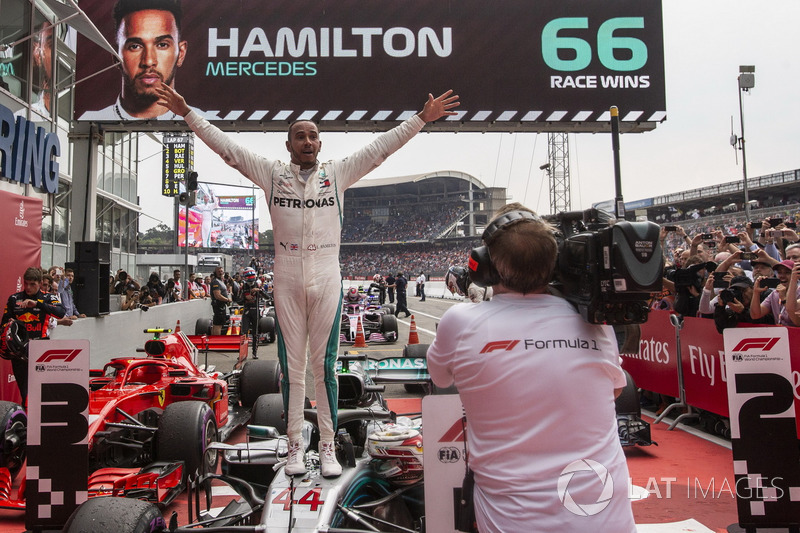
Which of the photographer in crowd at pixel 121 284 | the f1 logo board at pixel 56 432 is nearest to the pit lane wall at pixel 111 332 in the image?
the photographer in crowd at pixel 121 284

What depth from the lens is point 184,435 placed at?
4418 mm

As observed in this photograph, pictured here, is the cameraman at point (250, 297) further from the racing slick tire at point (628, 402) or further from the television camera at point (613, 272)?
the television camera at point (613, 272)

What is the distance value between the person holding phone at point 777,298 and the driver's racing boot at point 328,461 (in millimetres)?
4365

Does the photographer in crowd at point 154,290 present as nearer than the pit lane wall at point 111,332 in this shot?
No

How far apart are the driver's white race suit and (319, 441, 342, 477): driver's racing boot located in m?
0.05

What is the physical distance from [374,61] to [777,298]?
7216 millimetres

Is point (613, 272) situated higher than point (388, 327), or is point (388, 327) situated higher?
point (613, 272)

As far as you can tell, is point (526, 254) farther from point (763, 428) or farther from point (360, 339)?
point (360, 339)

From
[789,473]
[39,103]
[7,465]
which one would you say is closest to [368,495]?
[789,473]

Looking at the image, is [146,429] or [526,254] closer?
[526,254]

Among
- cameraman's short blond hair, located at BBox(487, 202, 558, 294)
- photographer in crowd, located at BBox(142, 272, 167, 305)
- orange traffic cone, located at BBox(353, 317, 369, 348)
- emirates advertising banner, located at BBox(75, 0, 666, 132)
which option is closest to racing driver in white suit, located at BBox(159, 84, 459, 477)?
cameraman's short blond hair, located at BBox(487, 202, 558, 294)

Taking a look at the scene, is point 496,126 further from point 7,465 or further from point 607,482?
point 607,482

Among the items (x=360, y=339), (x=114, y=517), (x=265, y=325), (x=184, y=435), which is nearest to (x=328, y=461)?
(x=114, y=517)

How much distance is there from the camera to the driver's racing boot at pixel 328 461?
291cm
